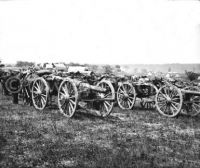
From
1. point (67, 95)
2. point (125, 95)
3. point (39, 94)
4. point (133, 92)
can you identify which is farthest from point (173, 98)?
point (39, 94)

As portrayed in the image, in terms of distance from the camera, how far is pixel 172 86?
31.4ft

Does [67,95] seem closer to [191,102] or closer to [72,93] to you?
[72,93]

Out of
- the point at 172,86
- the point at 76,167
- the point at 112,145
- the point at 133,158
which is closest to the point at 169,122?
the point at 172,86

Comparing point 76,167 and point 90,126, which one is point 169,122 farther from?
point 76,167

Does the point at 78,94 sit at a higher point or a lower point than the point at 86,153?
higher

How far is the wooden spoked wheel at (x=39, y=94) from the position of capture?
9656 millimetres

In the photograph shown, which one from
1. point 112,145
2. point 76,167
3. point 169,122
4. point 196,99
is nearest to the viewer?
point 76,167

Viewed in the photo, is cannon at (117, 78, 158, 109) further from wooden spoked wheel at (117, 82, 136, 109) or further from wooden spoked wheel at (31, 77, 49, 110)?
wooden spoked wheel at (31, 77, 49, 110)

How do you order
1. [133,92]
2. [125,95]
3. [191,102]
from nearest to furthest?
[191,102]
[133,92]
[125,95]

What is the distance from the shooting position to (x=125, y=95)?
11.5m

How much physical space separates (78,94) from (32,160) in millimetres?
3600

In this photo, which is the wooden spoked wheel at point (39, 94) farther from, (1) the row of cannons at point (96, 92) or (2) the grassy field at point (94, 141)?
(2) the grassy field at point (94, 141)

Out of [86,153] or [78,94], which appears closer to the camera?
[86,153]

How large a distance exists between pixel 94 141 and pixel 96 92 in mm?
3281
